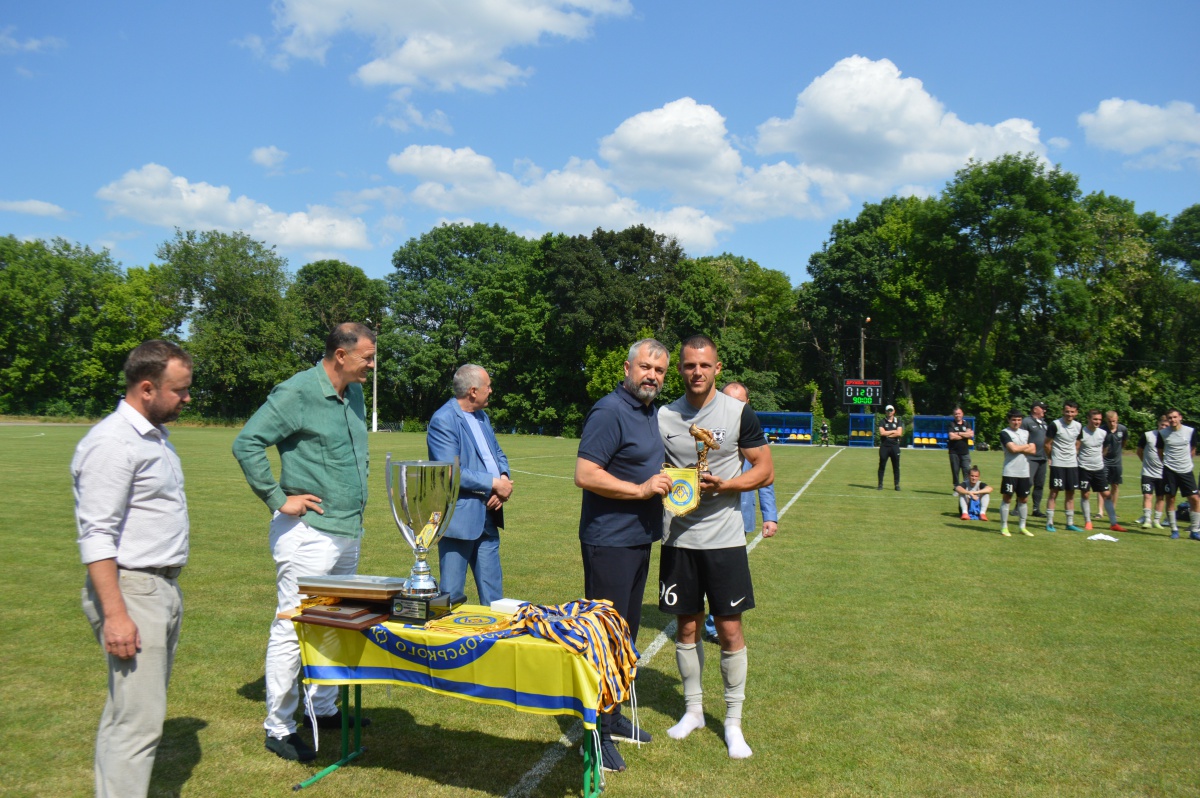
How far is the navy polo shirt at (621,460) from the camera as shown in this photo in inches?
170

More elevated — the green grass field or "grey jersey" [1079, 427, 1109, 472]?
"grey jersey" [1079, 427, 1109, 472]

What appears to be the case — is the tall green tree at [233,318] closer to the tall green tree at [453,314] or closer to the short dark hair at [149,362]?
the tall green tree at [453,314]

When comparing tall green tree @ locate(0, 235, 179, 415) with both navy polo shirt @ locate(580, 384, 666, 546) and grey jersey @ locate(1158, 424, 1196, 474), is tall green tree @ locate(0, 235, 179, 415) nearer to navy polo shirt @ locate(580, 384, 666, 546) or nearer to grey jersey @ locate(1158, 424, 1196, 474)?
grey jersey @ locate(1158, 424, 1196, 474)

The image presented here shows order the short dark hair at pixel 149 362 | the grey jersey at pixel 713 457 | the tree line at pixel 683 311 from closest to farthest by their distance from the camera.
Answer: the short dark hair at pixel 149 362
the grey jersey at pixel 713 457
the tree line at pixel 683 311

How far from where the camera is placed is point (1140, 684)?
229 inches

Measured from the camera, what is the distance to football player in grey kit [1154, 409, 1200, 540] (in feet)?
43.3

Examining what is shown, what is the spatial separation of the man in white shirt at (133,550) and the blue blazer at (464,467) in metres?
2.03

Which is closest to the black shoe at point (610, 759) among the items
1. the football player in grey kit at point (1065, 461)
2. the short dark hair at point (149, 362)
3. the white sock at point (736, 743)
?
the white sock at point (736, 743)

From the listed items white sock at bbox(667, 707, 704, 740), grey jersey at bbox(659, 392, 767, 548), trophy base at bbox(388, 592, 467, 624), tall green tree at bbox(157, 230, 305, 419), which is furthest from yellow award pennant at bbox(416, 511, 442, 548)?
tall green tree at bbox(157, 230, 305, 419)

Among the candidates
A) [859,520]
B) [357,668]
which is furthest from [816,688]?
[859,520]

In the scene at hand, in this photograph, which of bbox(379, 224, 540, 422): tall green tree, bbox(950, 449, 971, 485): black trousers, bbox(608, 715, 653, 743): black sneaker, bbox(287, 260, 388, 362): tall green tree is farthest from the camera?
bbox(287, 260, 388, 362): tall green tree

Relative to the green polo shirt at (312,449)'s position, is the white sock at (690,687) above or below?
below

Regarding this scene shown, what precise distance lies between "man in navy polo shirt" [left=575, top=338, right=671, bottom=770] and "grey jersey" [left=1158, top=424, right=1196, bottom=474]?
13009 millimetres

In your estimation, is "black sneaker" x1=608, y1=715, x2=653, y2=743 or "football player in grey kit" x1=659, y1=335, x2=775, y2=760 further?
"black sneaker" x1=608, y1=715, x2=653, y2=743
